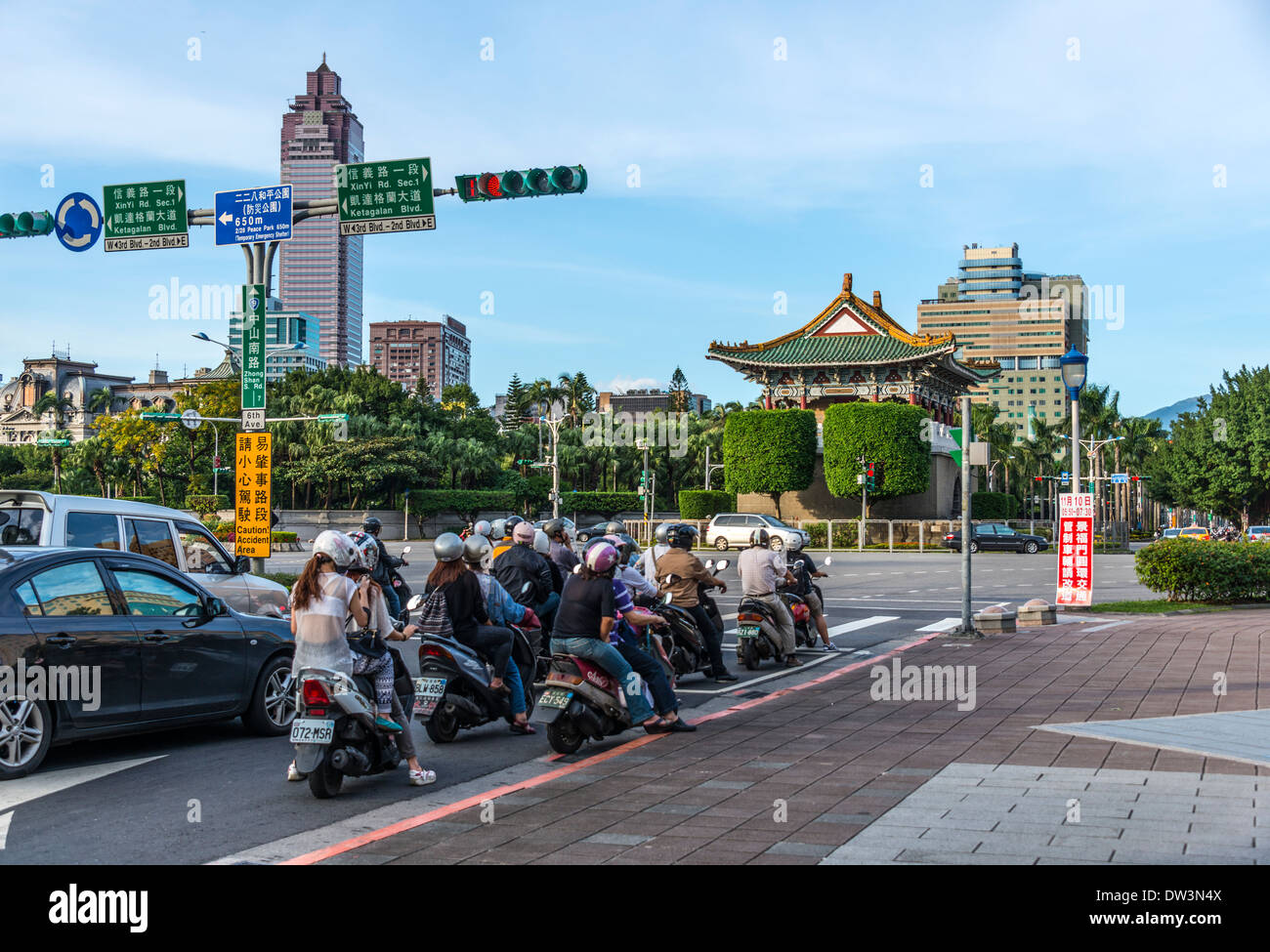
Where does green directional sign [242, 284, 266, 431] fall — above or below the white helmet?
above

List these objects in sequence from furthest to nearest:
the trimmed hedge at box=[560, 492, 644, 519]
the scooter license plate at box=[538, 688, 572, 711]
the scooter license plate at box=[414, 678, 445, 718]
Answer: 1. the trimmed hedge at box=[560, 492, 644, 519]
2. the scooter license plate at box=[414, 678, 445, 718]
3. the scooter license plate at box=[538, 688, 572, 711]

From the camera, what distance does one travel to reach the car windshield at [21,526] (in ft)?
33.6

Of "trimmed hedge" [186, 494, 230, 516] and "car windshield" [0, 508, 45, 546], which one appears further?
"trimmed hedge" [186, 494, 230, 516]

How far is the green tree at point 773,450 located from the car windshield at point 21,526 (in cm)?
4879

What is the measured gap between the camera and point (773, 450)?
189ft

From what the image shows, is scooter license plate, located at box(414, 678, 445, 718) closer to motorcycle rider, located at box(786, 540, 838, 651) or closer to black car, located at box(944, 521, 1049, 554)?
motorcycle rider, located at box(786, 540, 838, 651)

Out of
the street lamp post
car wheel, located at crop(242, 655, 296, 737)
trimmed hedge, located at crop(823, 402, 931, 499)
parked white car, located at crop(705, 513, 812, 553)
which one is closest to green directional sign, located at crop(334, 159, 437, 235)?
car wheel, located at crop(242, 655, 296, 737)

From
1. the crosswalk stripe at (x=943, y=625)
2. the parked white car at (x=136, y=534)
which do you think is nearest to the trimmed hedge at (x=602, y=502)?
the crosswalk stripe at (x=943, y=625)

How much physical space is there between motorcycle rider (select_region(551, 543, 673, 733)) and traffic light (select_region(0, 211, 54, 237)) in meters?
12.8

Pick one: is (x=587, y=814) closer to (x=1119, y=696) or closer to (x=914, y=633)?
(x=1119, y=696)

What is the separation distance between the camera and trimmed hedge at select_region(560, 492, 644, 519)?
7744 cm

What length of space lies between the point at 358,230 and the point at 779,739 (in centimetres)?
1069

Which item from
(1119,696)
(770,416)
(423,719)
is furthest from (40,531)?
(770,416)

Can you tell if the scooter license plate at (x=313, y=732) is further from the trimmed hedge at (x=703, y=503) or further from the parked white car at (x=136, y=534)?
the trimmed hedge at (x=703, y=503)
